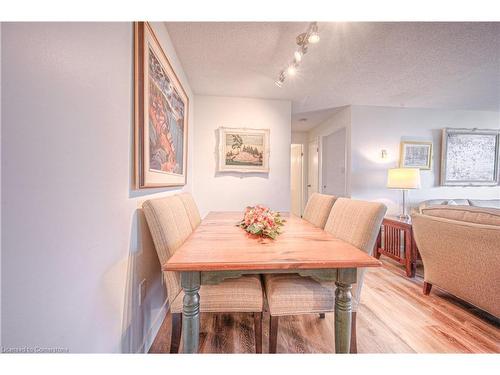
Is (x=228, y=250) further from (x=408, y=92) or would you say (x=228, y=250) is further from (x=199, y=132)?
(x=408, y=92)

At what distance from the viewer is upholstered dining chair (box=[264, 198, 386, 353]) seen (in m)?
1.05

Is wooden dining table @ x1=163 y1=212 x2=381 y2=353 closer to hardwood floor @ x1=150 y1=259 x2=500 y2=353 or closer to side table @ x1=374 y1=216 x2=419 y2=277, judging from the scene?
hardwood floor @ x1=150 y1=259 x2=500 y2=353

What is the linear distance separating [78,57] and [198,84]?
6.40 ft

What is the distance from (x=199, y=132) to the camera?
109 inches

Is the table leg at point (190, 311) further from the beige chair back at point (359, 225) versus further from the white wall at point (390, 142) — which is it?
the white wall at point (390, 142)

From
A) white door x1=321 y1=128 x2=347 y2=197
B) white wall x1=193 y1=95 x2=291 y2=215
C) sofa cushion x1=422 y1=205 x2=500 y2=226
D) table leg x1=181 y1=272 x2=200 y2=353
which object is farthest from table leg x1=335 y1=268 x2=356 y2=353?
white door x1=321 y1=128 x2=347 y2=197

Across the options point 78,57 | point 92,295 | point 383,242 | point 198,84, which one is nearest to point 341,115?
point 383,242

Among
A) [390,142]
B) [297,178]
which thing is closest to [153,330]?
[390,142]

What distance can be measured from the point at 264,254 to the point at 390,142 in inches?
137

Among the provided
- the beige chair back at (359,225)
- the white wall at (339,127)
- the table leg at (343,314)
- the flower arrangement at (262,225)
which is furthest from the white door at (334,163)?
the table leg at (343,314)

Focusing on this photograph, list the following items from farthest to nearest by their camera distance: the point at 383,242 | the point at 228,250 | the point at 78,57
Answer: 1. the point at 383,242
2. the point at 228,250
3. the point at 78,57

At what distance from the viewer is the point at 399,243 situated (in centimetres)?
238

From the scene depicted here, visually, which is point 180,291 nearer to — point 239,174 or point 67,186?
point 67,186

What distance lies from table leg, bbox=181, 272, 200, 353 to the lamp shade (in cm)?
295
